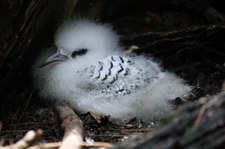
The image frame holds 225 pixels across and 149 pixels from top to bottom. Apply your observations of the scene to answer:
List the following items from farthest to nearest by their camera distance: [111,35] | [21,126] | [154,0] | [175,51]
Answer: [154,0] < [175,51] < [111,35] < [21,126]

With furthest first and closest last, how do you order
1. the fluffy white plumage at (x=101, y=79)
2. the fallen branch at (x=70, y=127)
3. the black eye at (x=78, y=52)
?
1. the black eye at (x=78, y=52)
2. the fluffy white plumage at (x=101, y=79)
3. the fallen branch at (x=70, y=127)

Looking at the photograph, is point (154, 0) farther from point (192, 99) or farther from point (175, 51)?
point (192, 99)

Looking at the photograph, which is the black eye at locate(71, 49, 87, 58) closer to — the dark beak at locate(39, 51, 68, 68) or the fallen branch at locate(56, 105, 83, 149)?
the dark beak at locate(39, 51, 68, 68)

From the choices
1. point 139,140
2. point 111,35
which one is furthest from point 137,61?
point 139,140

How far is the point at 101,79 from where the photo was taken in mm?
3271

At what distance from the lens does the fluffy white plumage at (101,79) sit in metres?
3.28

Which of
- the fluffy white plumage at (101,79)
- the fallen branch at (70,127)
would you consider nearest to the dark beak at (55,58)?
the fluffy white plumage at (101,79)

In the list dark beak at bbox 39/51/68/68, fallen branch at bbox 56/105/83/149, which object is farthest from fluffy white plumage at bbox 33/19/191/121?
fallen branch at bbox 56/105/83/149

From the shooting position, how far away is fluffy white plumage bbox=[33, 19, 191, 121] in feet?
10.7

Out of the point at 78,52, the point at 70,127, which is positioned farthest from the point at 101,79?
the point at 70,127

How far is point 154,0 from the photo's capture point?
4.62m

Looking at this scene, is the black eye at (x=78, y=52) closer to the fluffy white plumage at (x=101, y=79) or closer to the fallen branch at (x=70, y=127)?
the fluffy white plumage at (x=101, y=79)

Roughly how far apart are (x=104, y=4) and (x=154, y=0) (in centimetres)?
63

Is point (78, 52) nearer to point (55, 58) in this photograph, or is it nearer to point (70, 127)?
point (55, 58)
